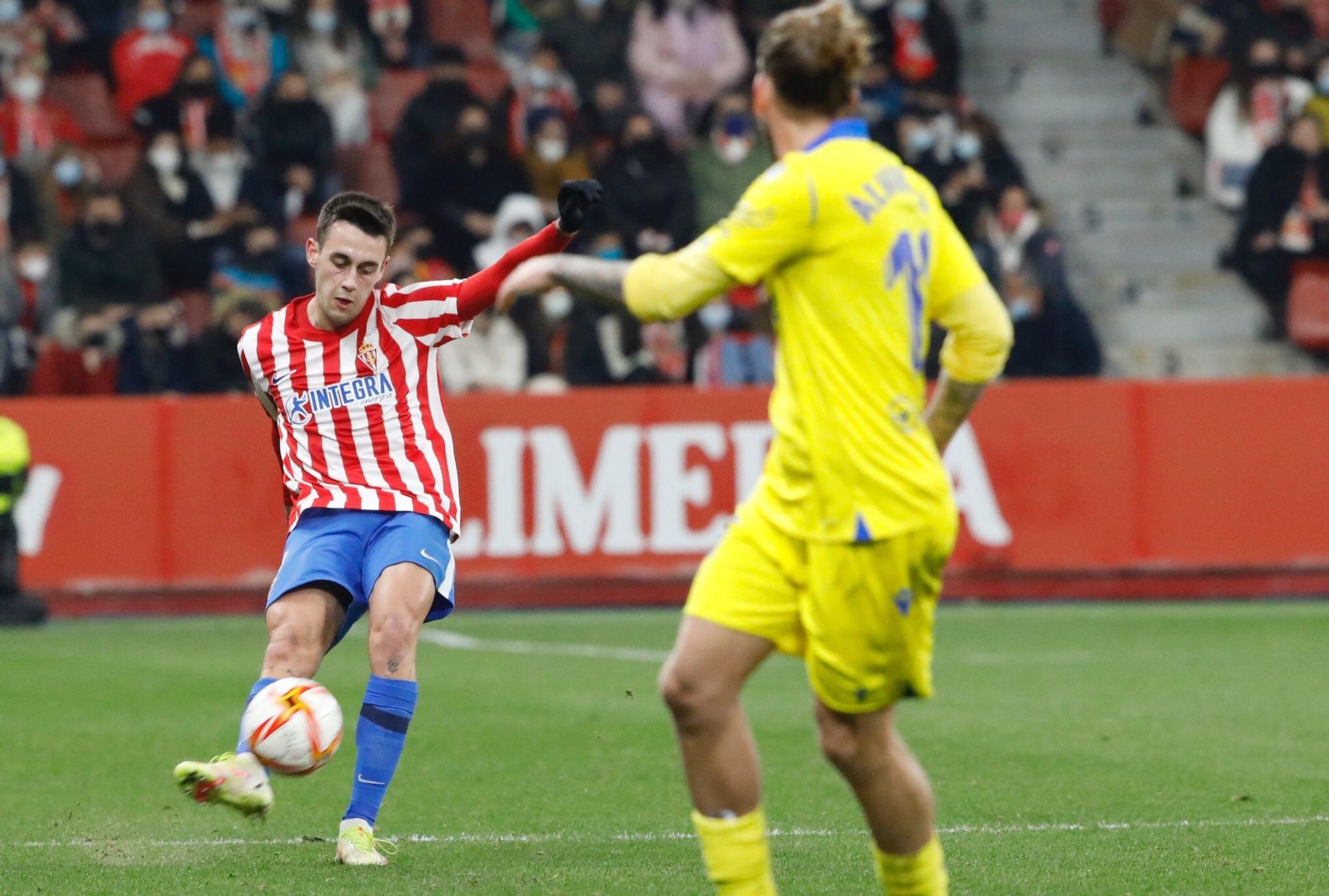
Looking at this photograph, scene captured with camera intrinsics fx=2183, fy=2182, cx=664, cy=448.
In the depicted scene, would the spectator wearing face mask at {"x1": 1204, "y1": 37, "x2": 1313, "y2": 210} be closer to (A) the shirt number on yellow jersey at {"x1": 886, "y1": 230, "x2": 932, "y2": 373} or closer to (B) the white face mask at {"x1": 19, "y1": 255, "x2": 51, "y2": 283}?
(B) the white face mask at {"x1": 19, "y1": 255, "x2": 51, "y2": 283}

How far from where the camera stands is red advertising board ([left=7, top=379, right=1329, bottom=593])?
15.0m

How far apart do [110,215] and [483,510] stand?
4.15 metres

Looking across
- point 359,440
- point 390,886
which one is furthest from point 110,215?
point 390,886

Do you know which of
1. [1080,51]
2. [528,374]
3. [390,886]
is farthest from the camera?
[1080,51]

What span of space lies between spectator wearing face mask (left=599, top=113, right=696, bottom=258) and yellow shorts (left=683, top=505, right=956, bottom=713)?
1260 cm

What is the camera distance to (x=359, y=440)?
6965 mm

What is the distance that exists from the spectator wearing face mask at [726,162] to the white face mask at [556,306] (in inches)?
65.2

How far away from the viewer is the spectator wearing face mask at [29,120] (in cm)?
1783

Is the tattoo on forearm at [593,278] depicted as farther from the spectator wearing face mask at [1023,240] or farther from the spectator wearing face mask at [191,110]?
the spectator wearing face mask at [191,110]

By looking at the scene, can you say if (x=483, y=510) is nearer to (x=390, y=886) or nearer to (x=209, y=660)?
(x=209, y=660)

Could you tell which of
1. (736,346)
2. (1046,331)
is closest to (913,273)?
(736,346)

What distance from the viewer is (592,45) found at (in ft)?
63.4

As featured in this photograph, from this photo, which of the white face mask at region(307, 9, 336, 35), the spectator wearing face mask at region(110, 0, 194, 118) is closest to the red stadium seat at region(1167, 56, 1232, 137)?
the white face mask at region(307, 9, 336, 35)

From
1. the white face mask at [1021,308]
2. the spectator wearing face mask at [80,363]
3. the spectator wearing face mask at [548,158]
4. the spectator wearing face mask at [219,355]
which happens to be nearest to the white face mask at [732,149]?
the spectator wearing face mask at [548,158]
